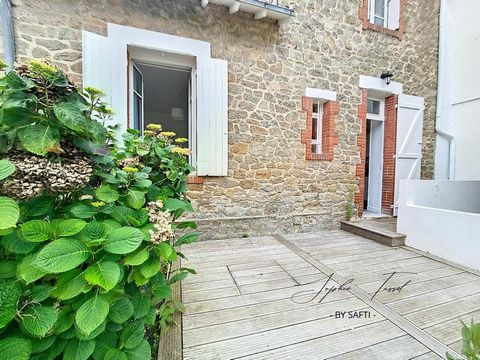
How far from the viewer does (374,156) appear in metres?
5.12

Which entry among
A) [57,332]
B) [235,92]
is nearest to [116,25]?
[235,92]

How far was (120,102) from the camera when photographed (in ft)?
9.73

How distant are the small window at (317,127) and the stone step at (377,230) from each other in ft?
4.87

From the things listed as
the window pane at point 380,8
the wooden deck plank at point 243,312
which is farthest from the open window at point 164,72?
the window pane at point 380,8

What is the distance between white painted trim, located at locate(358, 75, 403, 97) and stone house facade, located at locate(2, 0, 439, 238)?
21 mm

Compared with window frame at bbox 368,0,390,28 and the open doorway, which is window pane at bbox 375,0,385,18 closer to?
window frame at bbox 368,0,390,28

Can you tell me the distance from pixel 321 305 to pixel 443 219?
2.25 m

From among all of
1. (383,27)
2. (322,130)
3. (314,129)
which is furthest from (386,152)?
(383,27)

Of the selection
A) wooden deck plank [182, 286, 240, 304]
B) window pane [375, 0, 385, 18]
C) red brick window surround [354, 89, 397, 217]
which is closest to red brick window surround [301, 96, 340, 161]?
red brick window surround [354, 89, 397, 217]

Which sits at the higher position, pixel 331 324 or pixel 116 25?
pixel 116 25

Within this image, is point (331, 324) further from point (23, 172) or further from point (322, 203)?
point (322, 203)

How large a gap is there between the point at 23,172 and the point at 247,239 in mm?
3129

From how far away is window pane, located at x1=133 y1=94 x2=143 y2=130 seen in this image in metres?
3.41

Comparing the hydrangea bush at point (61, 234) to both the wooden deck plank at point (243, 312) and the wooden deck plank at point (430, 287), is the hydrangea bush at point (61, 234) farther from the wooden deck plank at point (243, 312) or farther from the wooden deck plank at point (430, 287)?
the wooden deck plank at point (430, 287)
